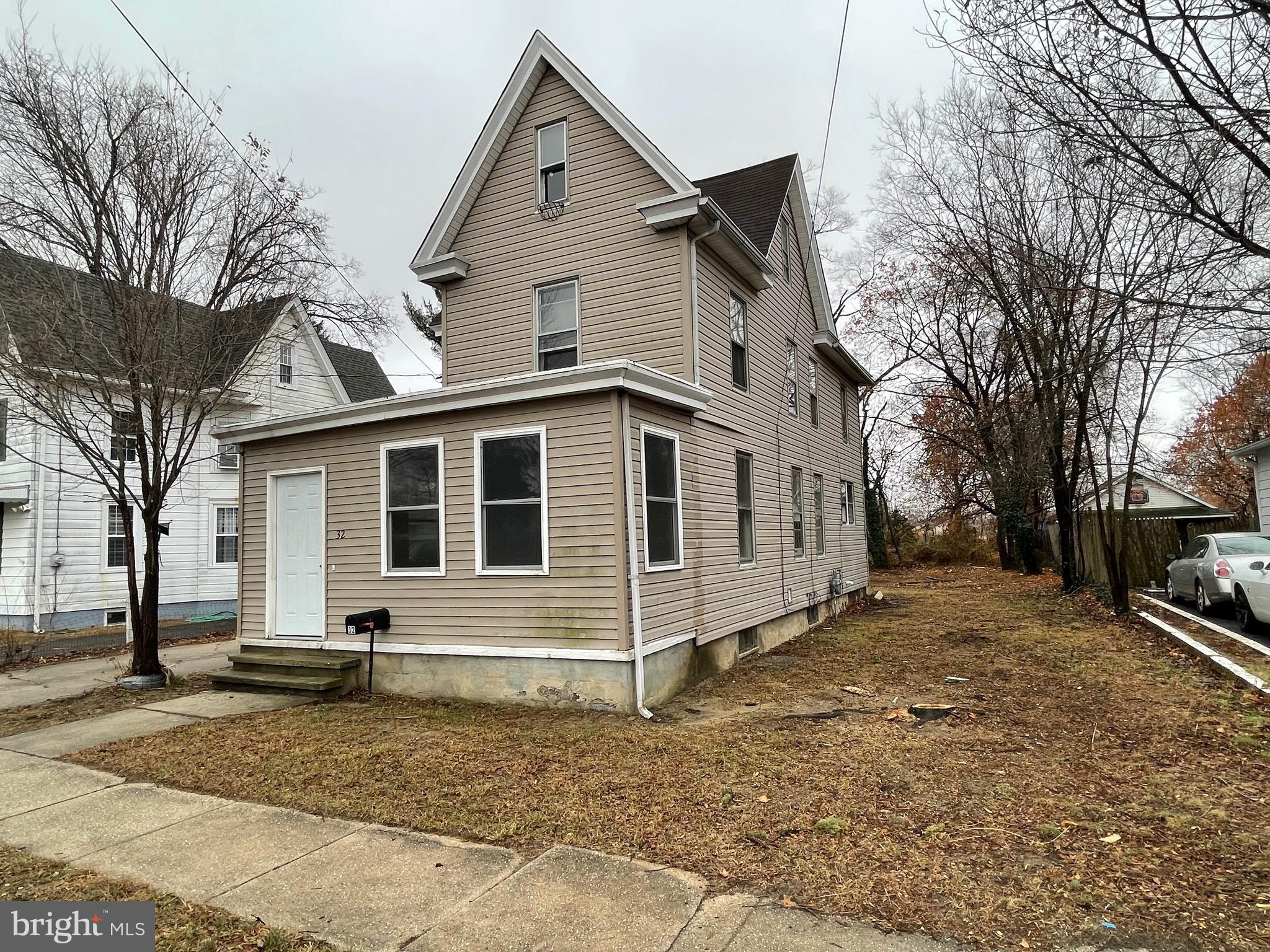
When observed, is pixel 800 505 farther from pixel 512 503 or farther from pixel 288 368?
pixel 288 368

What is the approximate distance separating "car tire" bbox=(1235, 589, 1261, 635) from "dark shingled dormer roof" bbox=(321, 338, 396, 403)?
68.9 ft

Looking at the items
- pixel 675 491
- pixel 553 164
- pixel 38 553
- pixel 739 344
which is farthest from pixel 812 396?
pixel 38 553

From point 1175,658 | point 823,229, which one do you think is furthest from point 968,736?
point 823,229

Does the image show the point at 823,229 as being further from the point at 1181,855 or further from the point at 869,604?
the point at 1181,855

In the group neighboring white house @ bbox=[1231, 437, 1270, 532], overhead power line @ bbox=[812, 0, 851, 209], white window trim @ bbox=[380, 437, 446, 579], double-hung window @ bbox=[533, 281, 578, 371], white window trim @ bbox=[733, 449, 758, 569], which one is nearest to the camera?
overhead power line @ bbox=[812, 0, 851, 209]

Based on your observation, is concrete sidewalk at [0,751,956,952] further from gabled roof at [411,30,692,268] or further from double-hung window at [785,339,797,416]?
double-hung window at [785,339,797,416]

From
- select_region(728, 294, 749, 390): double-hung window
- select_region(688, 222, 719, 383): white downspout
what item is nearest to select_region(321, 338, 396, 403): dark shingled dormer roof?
select_region(728, 294, 749, 390): double-hung window

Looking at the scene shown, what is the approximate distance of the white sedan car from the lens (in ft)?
32.0

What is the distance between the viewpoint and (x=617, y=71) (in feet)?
33.3

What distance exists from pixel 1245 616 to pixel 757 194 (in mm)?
10158

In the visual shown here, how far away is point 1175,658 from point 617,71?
421 inches

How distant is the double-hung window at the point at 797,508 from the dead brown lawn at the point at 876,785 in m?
4.13

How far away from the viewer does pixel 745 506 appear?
1075cm

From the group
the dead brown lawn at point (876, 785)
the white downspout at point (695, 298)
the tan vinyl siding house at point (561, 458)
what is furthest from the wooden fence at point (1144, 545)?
the white downspout at point (695, 298)
